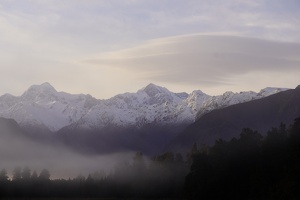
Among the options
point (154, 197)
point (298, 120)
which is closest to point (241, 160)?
point (298, 120)

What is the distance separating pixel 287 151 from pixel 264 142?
1231 cm

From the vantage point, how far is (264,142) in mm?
141625

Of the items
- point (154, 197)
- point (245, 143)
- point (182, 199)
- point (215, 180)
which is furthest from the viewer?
point (154, 197)

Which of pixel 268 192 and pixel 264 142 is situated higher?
pixel 264 142

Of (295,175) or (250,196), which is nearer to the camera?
(295,175)

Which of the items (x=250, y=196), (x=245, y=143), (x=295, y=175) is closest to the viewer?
(x=295, y=175)

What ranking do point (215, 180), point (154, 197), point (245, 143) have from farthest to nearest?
point (154, 197) < point (245, 143) < point (215, 180)

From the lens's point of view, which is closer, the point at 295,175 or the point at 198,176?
the point at 295,175

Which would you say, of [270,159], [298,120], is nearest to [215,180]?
[270,159]

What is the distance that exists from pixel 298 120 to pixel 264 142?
30.9ft

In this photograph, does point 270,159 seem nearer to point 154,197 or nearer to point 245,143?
point 245,143

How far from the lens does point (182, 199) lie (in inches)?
6467

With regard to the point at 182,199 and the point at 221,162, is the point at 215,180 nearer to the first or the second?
the point at 221,162

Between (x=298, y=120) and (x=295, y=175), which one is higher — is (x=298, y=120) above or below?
above
